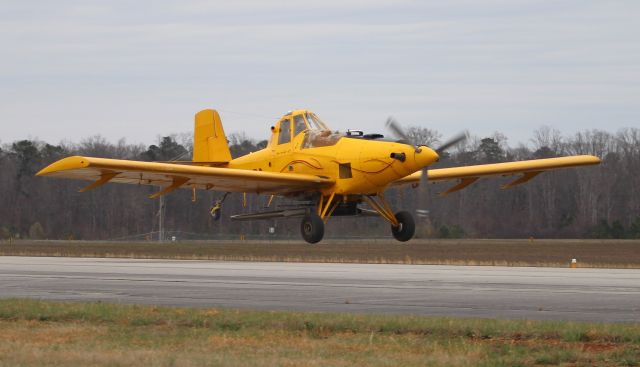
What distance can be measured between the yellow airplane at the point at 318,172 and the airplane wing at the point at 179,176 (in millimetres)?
28

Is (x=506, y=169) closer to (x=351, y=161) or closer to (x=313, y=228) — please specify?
(x=351, y=161)

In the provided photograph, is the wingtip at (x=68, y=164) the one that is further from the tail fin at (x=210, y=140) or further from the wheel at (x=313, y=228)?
the tail fin at (x=210, y=140)

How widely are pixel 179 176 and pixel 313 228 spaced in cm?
439

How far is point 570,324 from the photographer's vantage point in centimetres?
1454

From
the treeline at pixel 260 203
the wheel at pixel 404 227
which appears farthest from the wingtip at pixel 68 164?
the treeline at pixel 260 203

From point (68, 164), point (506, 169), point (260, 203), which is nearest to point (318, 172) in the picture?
point (506, 169)

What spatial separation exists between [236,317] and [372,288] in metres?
7.29

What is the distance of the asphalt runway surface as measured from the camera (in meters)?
17.7

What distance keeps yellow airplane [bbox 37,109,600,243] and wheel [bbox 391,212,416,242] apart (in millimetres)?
31

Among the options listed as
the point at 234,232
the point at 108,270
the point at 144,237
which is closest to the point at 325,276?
the point at 108,270

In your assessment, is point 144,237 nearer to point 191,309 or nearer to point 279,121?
point 279,121

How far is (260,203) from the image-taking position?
280ft

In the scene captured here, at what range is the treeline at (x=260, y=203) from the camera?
91.1m

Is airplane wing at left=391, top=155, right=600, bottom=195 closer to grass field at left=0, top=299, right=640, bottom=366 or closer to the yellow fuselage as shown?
the yellow fuselage
